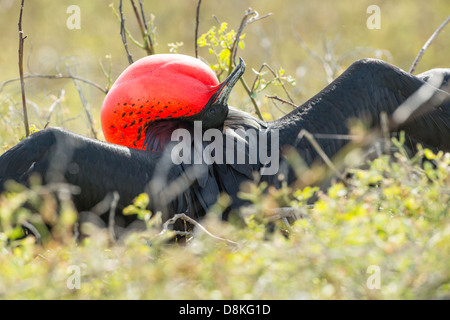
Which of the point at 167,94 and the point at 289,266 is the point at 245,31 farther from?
the point at 289,266

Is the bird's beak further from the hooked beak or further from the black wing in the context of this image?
the black wing

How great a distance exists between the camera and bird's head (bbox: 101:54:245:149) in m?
Result: 3.02

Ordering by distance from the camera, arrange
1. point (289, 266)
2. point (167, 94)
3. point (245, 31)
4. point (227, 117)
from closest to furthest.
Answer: point (289, 266) < point (167, 94) < point (227, 117) < point (245, 31)

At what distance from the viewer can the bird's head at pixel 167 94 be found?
3.02 m

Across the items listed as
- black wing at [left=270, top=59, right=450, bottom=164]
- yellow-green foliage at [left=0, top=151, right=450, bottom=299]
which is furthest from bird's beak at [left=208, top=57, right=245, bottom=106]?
yellow-green foliage at [left=0, top=151, right=450, bottom=299]

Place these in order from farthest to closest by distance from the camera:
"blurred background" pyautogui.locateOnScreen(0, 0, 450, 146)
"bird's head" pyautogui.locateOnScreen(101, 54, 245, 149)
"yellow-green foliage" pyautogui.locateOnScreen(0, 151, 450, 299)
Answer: "blurred background" pyautogui.locateOnScreen(0, 0, 450, 146) < "bird's head" pyautogui.locateOnScreen(101, 54, 245, 149) < "yellow-green foliage" pyautogui.locateOnScreen(0, 151, 450, 299)

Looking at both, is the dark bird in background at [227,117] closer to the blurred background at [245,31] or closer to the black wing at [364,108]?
the black wing at [364,108]

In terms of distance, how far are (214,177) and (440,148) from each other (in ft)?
3.32

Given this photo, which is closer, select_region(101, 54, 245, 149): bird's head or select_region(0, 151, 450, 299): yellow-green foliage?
select_region(0, 151, 450, 299): yellow-green foliage

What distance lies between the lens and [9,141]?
4340 millimetres

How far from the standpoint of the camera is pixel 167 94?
301 centimetres

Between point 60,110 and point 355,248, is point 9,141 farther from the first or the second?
point 355,248

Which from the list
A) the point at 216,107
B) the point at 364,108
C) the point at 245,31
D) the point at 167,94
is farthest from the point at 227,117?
the point at 245,31
